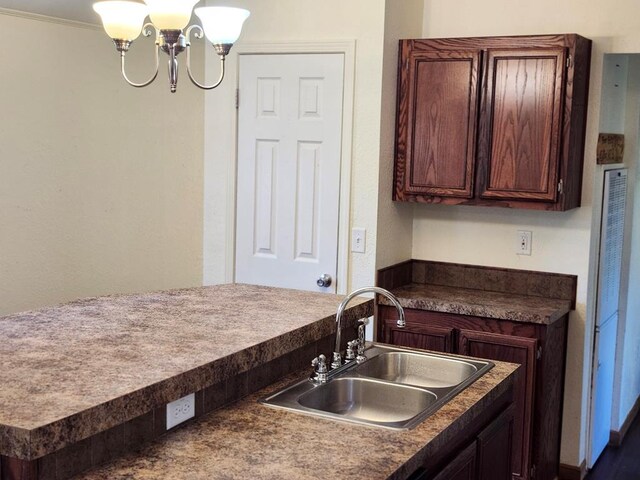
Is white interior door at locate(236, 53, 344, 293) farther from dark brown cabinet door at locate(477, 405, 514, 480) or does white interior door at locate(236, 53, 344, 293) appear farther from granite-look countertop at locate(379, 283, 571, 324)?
dark brown cabinet door at locate(477, 405, 514, 480)

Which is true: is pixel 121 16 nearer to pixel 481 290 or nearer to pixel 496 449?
pixel 496 449

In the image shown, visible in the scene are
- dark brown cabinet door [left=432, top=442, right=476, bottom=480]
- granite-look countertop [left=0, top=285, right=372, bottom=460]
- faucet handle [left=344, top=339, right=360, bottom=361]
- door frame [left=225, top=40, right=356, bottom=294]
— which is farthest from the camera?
door frame [left=225, top=40, right=356, bottom=294]

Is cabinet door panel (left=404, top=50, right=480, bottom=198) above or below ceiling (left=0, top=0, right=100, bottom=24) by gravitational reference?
below

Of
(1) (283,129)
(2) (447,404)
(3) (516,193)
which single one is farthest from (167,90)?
(2) (447,404)

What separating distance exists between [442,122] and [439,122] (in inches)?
0.6

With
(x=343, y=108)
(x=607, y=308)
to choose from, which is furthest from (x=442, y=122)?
(x=607, y=308)

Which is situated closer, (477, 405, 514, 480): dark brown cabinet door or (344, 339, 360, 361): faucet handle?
(477, 405, 514, 480): dark brown cabinet door

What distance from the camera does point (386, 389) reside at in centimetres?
270

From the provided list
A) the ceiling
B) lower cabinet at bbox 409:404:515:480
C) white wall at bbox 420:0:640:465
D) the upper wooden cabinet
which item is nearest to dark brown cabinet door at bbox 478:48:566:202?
the upper wooden cabinet

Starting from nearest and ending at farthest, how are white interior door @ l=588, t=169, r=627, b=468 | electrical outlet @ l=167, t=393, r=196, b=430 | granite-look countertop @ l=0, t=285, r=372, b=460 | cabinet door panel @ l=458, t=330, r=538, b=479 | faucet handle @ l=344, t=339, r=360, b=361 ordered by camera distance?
granite-look countertop @ l=0, t=285, r=372, b=460 < electrical outlet @ l=167, t=393, r=196, b=430 < faucet handle @ l=344, t=339, r=360, b=361 < cabinet door panel @ l=458, t=330, r=538, b=479 < white interior door @ l=588, t=169, r=627, b=468

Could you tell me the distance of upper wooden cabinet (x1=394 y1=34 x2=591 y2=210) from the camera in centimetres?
387

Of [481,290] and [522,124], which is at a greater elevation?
[522,124]

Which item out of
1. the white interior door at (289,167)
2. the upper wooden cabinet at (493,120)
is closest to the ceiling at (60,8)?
the white interior door at (289,167)

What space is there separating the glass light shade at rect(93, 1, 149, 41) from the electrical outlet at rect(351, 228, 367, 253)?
65.5 inches
